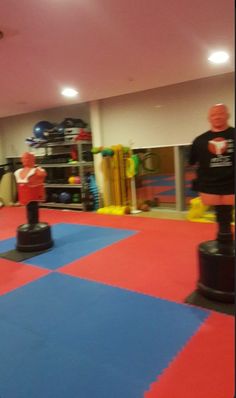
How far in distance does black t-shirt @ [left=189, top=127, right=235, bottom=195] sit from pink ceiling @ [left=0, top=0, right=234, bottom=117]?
1.12 meters

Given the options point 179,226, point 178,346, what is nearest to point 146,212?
point 179,226

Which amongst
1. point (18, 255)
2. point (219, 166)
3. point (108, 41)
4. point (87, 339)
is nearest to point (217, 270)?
point (219, 166)

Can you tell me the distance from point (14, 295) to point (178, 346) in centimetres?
169

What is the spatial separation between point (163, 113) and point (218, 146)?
4.04 m

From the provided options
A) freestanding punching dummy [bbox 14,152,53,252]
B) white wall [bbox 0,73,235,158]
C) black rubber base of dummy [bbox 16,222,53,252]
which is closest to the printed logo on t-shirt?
freestanding punching dummy [bbox 14,152,53,252]

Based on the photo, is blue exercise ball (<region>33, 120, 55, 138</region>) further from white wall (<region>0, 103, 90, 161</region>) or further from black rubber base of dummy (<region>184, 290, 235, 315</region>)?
black rubber base of dummy (<region>184, 290, 235, 315</region>)

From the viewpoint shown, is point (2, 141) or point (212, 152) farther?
point (2, 141)

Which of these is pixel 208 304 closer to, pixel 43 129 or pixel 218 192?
pixel 218 192

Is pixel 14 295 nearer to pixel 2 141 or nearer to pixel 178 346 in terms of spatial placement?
pixel 178 346

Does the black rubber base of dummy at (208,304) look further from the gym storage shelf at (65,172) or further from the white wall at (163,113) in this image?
the gym storage shelf at (65,172)

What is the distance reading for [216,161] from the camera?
248 centimetres

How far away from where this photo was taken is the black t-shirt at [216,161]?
96.3 inches

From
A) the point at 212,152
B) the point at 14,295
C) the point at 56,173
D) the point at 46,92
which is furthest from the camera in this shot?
the point at 56,173

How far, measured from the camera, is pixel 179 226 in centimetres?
514
